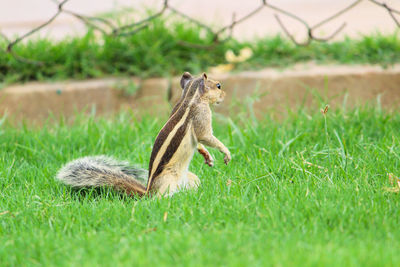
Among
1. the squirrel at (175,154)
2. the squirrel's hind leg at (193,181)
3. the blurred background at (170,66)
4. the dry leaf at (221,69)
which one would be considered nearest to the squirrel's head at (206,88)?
the squirrel at (175,154)

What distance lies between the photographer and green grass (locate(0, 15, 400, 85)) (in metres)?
5.16

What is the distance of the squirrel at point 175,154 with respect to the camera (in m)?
2.79

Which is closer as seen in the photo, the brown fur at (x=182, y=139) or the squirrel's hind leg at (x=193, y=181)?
the brown fur at (x=182, y=139)

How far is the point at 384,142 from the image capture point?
339cm

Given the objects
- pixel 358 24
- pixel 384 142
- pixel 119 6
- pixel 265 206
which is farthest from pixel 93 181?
pixel 358 24

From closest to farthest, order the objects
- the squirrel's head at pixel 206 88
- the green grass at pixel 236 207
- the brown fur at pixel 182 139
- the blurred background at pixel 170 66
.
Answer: the green grass at pixel 236 207 < the brown fur at pixel 182 139 < the squirrel's head at pixel 206 88 < the blurred background at pixel 170 66

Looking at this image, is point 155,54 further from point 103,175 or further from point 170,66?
point 103,175

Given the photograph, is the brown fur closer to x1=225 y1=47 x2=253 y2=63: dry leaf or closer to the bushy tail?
the bushy tail

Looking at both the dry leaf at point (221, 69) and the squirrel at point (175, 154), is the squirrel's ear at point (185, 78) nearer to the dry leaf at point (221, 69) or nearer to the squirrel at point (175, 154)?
the squirrel at point (175, 154)

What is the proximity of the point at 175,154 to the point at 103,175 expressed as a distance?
47 cm

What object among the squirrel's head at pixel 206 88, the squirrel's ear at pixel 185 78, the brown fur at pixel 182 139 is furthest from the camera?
the squirrel's ear at pixel 185 78

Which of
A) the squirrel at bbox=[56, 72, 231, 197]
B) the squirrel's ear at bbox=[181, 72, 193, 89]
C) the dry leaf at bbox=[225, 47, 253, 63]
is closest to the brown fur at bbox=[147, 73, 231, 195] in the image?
the squirrel at bbox=[56, 72, 231, 197]

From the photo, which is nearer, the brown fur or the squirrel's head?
the brown fur

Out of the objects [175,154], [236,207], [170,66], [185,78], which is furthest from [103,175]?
[170,66]
